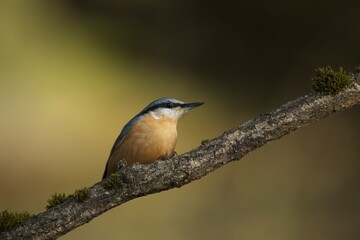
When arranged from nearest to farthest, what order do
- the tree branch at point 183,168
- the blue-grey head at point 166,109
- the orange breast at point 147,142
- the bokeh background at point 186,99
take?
the tree branch at point 183,168
the orange breast at point 147,142
the blue-grey head at point 166,109
the bokeh background at point 186,99

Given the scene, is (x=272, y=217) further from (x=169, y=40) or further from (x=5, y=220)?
(x=5, y=220)

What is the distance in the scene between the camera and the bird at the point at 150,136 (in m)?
4.31

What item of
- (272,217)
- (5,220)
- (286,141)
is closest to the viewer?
(5,220)

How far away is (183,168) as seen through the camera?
3.13 m

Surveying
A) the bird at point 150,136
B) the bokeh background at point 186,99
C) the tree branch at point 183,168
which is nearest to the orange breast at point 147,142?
the bird at point 150,136

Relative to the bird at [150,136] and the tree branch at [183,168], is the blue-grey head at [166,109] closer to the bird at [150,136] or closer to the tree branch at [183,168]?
the bird at [150,136]

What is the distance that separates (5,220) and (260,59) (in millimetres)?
5020

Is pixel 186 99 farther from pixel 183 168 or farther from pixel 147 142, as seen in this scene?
pixel 183 168

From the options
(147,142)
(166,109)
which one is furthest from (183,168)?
(166,109)

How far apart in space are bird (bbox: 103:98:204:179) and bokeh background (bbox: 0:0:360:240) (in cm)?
239

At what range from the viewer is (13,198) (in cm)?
682

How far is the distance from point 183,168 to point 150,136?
4.14ft

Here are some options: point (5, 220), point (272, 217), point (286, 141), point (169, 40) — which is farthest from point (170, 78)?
point (5, 220)

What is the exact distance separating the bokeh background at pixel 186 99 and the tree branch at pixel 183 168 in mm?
3495
